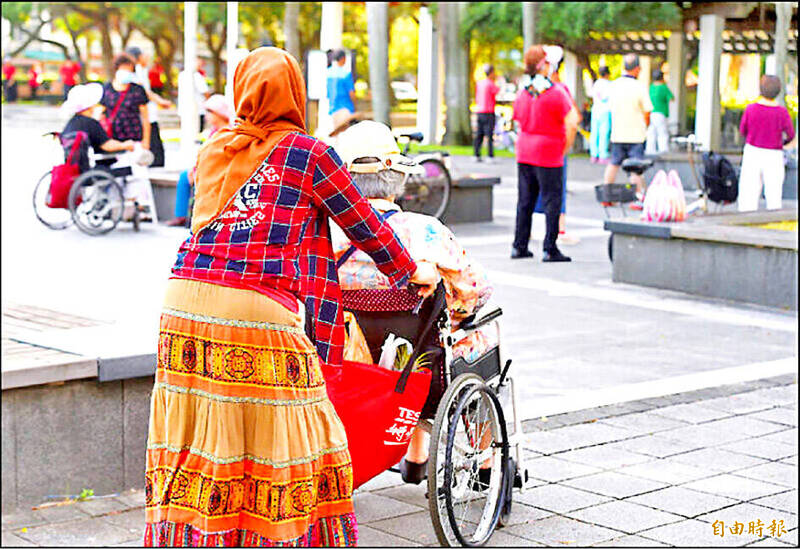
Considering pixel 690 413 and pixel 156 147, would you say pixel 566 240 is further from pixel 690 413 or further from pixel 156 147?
pixel 690 413

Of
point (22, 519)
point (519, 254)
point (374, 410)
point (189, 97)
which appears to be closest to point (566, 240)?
point (519, 254)

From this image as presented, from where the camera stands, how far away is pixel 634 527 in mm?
5473

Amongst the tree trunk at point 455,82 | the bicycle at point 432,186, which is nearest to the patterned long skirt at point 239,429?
the bicycle at point 432,186

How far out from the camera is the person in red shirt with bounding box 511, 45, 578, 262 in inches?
495

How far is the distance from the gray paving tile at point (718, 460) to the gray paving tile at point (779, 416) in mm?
765

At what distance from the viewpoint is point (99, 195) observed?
14.5 metres

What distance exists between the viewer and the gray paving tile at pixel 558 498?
5766mm

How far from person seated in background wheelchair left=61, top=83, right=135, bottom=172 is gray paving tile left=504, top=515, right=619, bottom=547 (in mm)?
9285

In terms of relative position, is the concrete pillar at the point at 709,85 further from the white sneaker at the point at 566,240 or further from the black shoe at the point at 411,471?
the black shoe at the point at 411,471

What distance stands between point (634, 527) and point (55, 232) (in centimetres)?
1057

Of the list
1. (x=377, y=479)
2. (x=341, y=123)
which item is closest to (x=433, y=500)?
(x=377, y=479)

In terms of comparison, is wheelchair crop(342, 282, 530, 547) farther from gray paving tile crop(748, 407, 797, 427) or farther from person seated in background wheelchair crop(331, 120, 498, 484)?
gray paving tile crop(748, 407, 797, 427)

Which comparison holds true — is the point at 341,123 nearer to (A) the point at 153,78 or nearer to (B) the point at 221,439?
(A) the point at 153,78

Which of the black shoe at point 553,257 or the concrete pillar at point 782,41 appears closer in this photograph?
the black shoe at point 553,257
